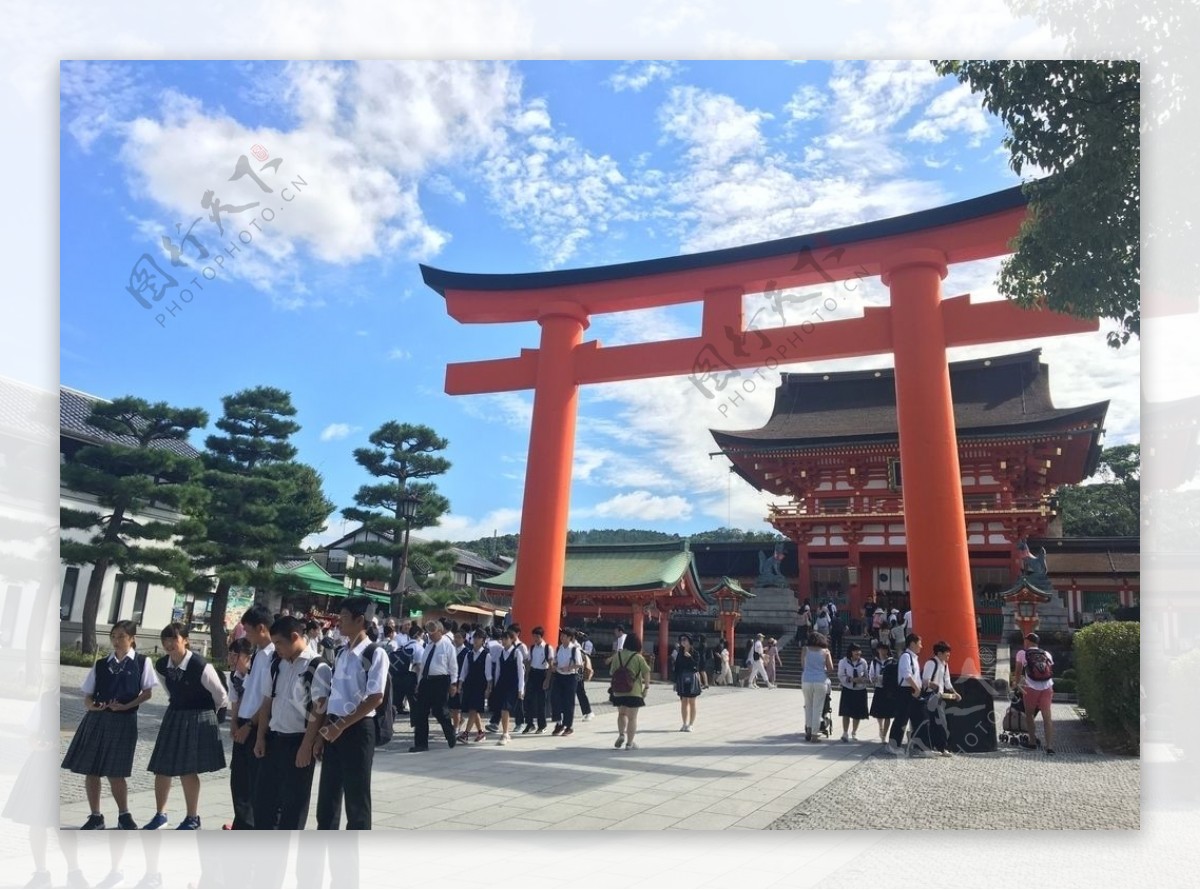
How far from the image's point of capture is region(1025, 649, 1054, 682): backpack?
744 cm

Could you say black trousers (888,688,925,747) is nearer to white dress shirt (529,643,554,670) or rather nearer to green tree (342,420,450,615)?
white dress shirt (529,643,554,670)

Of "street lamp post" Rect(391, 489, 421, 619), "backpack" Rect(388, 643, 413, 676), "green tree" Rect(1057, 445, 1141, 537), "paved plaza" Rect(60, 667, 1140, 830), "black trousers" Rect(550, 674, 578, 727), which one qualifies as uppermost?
"green tree" Rect(1057, 445, 1141, 537)

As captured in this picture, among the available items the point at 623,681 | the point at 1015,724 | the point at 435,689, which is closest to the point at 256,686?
the point at 435,689

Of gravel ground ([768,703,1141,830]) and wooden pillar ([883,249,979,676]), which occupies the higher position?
wooden pillar ([883,249,979,676])

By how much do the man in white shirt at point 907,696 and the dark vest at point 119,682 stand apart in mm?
6052

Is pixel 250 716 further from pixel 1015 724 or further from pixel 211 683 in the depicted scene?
pixel 1015 724

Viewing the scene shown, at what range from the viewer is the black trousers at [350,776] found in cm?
377

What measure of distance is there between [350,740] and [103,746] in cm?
187

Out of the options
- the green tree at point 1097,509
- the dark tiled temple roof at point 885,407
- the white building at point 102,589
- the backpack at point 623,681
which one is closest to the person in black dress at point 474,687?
the backpack at point 623,681

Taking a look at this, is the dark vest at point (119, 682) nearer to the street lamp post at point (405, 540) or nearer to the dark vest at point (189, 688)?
the dark vest at point (189, 688)

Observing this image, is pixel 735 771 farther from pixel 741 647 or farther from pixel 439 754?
pixel 741 647

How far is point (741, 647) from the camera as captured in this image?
1866cm

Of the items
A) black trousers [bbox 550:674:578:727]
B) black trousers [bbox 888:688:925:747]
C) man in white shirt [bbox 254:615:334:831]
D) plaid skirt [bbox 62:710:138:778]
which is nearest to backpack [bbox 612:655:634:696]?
black trousers [bbox 550:674:578:727]

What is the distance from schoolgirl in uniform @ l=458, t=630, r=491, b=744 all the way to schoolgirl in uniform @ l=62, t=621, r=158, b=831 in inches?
149
